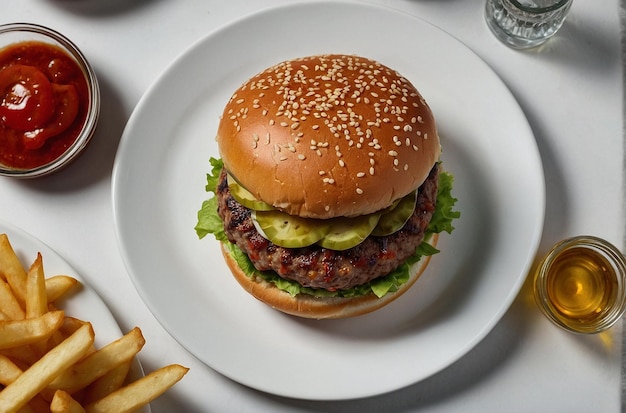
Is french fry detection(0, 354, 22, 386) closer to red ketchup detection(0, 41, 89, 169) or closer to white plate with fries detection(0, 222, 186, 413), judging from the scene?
white plate with fries detection(0, 222, 186, 413)

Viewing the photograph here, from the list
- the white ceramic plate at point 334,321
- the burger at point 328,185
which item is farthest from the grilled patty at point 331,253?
the white ceramic plate at point 334,321

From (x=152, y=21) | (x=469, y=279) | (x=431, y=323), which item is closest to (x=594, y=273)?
(x=469, y=279)

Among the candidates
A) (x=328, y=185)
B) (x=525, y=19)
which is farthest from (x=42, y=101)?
(x=525, y=19)

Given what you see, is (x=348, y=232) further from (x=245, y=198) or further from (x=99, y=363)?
(x=99, y=363)

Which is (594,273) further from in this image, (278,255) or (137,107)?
(137,107)

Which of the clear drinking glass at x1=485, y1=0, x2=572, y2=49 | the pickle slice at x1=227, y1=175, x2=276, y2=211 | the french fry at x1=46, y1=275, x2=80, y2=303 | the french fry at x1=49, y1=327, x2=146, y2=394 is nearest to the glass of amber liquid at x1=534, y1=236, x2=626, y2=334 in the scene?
the clear drinking glass at x1=485, y1=0, x2=572, y2=49

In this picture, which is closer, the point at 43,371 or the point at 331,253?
the point at 43,371
